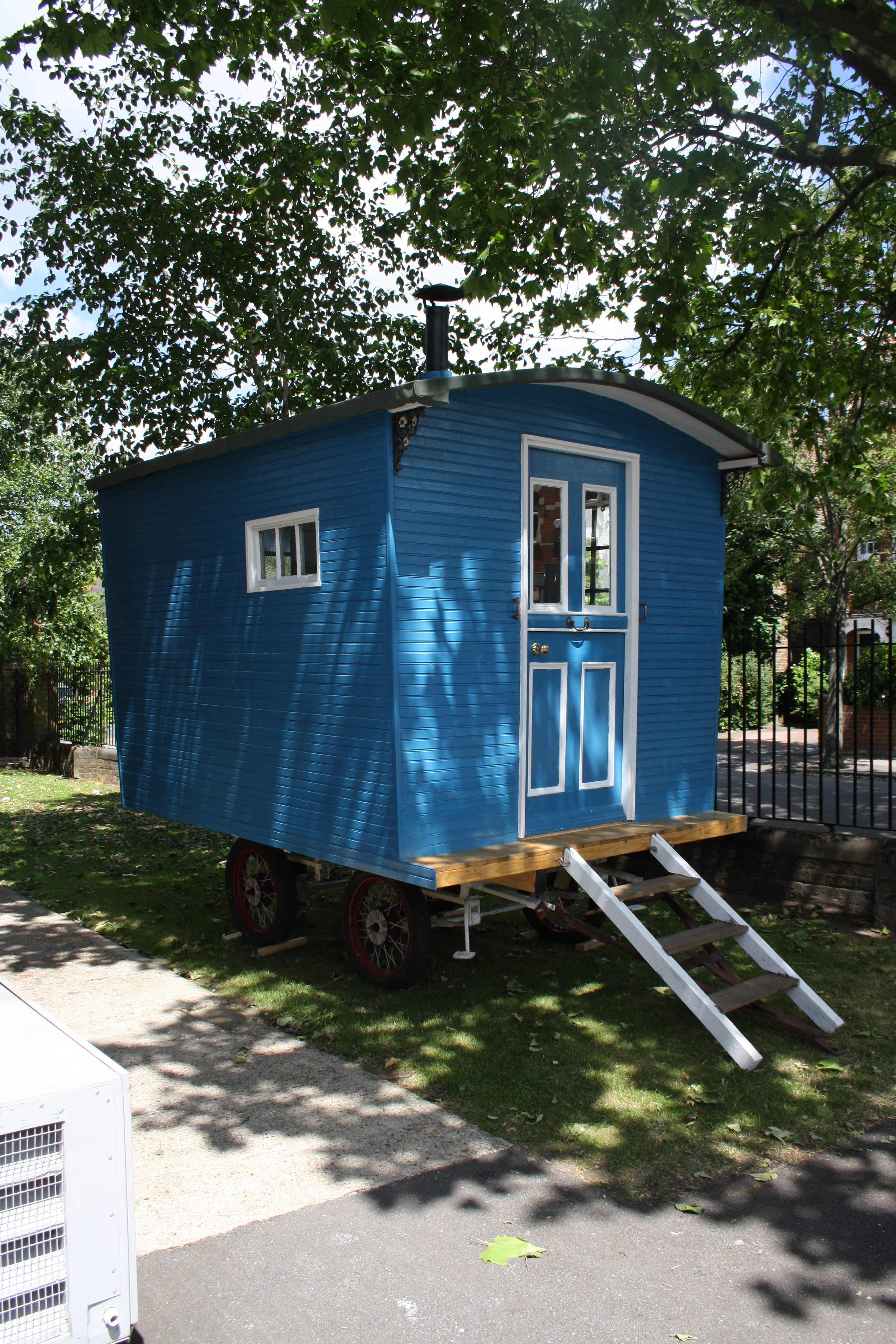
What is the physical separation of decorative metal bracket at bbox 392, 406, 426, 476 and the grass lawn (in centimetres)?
328

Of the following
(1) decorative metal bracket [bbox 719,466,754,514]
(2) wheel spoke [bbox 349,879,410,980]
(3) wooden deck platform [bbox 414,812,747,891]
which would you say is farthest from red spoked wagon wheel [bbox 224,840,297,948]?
(1) decorative metal bracket [bbox 719,466,754,514]

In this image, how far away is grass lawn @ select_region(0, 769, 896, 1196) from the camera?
453 cm

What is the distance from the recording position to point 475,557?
6.09 m

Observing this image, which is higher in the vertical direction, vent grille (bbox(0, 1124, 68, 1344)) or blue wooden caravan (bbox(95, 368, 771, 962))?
blue wooden caravan (bbox(95, 368, 771, 962))

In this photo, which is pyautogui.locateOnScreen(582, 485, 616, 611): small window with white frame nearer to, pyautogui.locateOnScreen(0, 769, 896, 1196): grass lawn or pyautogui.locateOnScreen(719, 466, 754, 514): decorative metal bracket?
pyautogui.locateOnScreen(719, 466, 754, 514): decorative metal bracket

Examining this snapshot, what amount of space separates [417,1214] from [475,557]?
3.61 metres

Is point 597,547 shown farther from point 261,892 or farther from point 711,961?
point 261,892

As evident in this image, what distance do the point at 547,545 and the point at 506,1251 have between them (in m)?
4.27

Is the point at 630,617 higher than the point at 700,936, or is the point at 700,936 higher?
the point at 630,617

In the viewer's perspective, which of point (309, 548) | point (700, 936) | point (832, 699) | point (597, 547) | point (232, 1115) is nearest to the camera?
point (232, 1115)

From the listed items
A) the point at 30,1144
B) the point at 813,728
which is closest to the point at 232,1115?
the point at 30,1144

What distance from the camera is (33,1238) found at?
8.91 ft

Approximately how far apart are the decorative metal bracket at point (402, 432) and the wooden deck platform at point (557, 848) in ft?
7.50

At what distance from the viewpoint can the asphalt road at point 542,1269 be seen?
10.5ft
